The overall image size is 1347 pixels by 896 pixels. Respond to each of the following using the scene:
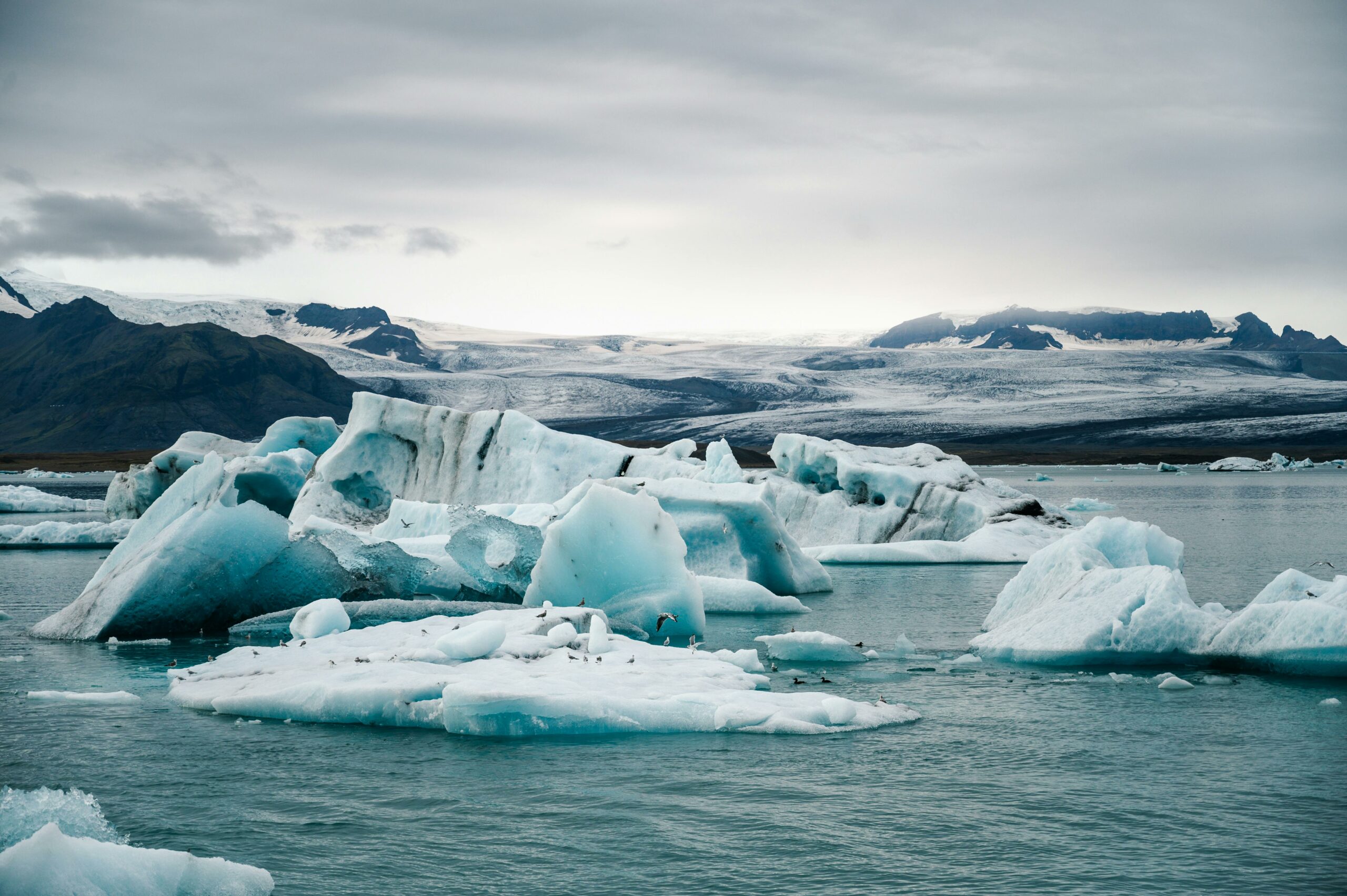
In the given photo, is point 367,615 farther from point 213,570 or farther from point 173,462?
point 173,462

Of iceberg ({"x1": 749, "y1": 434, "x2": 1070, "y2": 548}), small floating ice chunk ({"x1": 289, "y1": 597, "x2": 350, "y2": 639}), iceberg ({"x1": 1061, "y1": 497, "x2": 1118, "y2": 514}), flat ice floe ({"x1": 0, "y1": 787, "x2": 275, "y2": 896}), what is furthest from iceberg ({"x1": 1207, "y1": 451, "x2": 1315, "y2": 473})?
flat ice floe ({"x1": 0, "y1": 787, "x2": 275, "y2": 896})

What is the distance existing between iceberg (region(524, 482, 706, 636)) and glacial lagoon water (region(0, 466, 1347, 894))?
8.75ft

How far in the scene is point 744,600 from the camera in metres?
15.9

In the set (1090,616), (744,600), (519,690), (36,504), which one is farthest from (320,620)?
(36,504)

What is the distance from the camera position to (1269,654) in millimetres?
10367

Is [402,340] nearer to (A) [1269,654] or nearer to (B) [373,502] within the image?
(B) [373,502]

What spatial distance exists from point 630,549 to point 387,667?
14.2ft

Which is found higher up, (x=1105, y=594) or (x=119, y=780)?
(x=1105, y=594)

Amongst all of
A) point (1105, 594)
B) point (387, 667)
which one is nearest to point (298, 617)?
point (387, 667)

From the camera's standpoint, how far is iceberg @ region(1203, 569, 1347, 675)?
10.1 m

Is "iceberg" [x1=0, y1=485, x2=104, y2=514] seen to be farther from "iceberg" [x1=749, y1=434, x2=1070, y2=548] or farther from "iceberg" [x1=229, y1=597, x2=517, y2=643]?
"iceberg" [x1=229, y1=597, x2=517, y2=643]

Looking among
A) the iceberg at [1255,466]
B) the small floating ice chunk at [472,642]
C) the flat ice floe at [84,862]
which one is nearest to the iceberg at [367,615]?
the small floating ice chunk at [472,642]

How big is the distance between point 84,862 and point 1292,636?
9.78 metres

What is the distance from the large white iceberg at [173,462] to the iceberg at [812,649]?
2217 centimetres
